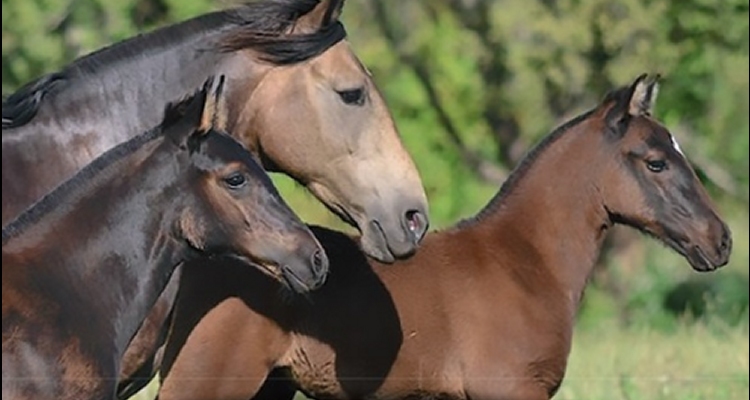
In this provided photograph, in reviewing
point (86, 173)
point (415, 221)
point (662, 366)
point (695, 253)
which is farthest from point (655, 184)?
point (86, 173)

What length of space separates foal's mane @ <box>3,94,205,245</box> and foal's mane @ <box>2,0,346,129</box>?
1.98ft

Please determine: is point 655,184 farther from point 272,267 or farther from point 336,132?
point 272,267

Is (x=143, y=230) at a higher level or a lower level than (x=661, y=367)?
higher

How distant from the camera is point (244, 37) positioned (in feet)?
20.4

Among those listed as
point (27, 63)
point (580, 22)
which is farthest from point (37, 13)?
point (580, 22)

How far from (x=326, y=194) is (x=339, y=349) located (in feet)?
2.51

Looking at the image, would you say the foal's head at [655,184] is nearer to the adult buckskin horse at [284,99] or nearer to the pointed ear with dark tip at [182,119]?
the adult buckskin horse at [284,99]

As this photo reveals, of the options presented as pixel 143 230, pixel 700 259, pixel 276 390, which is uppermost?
pixel 143 230

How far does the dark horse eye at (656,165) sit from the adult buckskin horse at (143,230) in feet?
7.22

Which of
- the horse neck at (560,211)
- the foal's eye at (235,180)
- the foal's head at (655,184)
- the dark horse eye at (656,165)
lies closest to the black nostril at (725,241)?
the foal's head at (655,184)

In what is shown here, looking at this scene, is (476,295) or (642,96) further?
(642,96)

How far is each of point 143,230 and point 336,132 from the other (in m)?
0.99

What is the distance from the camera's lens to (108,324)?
17.8ft

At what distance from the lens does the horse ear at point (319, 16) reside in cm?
626
